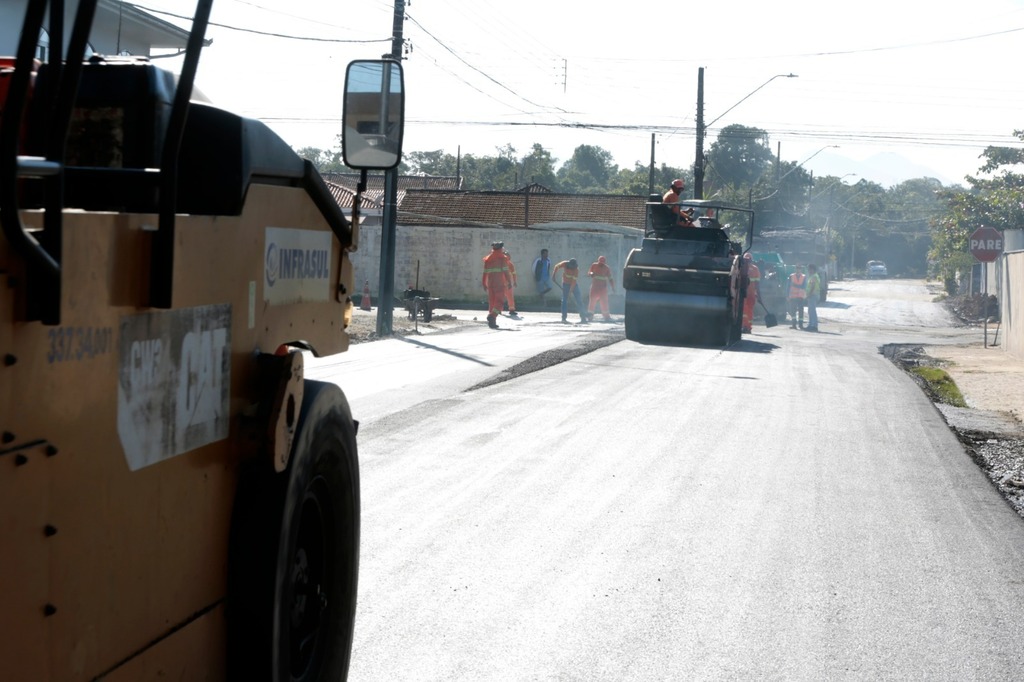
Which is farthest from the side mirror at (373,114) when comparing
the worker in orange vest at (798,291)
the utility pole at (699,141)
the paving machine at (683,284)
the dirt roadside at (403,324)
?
the utility pole at (699,141)

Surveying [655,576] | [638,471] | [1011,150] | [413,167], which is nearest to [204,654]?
[655,576]

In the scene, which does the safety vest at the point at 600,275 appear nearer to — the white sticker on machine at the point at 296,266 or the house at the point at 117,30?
the house at the point at 117,30

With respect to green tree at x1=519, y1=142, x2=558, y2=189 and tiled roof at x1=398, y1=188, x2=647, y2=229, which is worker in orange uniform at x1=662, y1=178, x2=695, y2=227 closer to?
tiled roof at x1=398, y1=188, x2=647, y2=229

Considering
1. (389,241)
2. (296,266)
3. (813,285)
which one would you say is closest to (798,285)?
(813,285)

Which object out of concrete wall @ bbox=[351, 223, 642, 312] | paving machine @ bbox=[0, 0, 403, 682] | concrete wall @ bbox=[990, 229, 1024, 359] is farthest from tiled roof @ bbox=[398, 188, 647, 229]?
paving machine @ bbox=[0, 0, 403, 682]

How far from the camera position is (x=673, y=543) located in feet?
21.5

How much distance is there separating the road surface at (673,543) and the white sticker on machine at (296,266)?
62.3 inches

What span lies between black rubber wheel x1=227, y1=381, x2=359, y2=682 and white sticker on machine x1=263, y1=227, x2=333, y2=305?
10.9 inches

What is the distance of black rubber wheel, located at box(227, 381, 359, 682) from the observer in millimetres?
2902

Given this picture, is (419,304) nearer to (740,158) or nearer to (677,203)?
(677,203)

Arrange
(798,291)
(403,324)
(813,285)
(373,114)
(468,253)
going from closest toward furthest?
1. (373,114)
2. (403,324)
3. (813,285)
4. (798,291)
5. (468,253)

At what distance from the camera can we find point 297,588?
129 inches

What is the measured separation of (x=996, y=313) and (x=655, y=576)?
113 ft

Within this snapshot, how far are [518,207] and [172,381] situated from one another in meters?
48.3
